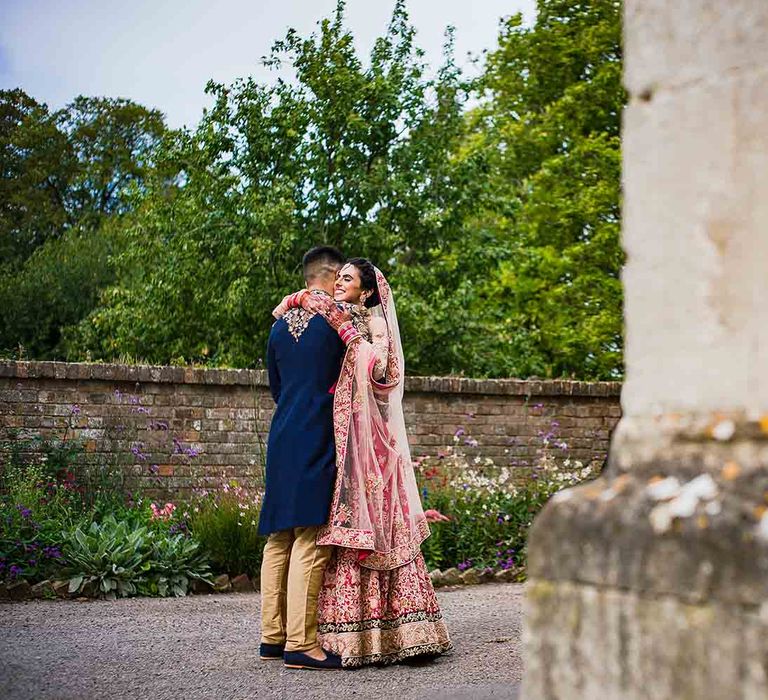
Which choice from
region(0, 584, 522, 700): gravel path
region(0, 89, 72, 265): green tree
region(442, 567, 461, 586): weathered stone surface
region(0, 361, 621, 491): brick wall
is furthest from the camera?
region(0, 89, 72, 265): green tree

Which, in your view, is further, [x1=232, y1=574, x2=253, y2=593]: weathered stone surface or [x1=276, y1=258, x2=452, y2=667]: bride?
[x1=232, y1=574, x2=253, y2=593]: weathered stone surface

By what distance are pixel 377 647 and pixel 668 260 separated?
12.7ft

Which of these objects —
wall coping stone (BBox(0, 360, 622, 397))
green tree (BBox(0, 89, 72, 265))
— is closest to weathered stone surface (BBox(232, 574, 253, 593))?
wall coping stone (BBox(0, 360, 622, 397))

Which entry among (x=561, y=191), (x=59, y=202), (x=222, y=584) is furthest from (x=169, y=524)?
(x=59, y=202)

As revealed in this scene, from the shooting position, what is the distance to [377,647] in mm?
5168

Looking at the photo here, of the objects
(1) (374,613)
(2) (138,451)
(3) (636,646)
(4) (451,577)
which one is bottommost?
(4) (451,577)

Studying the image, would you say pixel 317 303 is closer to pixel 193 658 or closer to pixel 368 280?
pixel 368 280

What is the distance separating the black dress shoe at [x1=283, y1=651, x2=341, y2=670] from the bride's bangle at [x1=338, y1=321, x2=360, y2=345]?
4.90ft

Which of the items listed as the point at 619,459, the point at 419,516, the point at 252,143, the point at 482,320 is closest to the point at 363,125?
the point at 252,143

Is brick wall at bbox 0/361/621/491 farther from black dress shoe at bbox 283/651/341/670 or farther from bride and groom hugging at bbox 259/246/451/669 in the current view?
black dress shoe at bbox 283/651/341/670

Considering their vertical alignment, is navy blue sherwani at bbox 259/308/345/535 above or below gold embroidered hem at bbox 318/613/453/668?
above

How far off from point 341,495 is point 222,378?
4.75 meters

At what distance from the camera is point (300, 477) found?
5.16 metres

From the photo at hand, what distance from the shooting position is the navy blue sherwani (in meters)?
5.15
